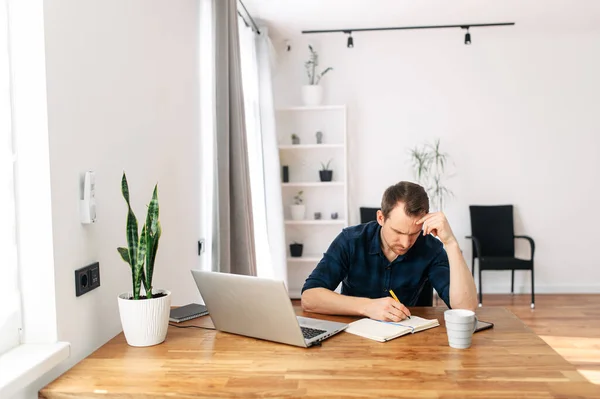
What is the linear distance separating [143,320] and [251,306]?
33 cm

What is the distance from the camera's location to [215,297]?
200 cm

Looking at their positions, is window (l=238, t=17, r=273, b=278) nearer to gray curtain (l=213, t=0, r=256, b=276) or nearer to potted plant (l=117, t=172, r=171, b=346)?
gray curtain (l=213, t=0, r=256, b=276)

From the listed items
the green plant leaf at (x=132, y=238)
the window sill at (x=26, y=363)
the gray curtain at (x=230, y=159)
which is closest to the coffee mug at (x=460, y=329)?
the green plant leaf at (x=132, y=238)

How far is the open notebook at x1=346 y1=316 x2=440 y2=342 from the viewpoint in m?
1.92

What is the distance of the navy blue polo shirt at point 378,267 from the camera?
2.53 metres

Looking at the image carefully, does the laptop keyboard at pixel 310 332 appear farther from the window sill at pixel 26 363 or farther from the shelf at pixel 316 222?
the shelf at pixel 316 222

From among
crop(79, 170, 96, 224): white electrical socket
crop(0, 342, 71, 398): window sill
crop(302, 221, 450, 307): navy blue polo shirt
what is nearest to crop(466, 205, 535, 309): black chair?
crop(302, 221, 450, 307): navy blue polo shirt

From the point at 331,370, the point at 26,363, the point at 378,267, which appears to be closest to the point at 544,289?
the point at 378,267

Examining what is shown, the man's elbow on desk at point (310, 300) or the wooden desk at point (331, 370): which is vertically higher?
the man's elbow on desk at point (310, 300)

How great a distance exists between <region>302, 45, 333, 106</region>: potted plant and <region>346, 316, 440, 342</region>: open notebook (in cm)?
404

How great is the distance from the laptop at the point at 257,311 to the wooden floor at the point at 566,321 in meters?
2.11

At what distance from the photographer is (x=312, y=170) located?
6105 mm

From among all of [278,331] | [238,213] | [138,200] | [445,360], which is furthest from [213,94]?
[445,360]

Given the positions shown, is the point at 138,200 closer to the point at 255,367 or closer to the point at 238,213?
the point at 255,367
